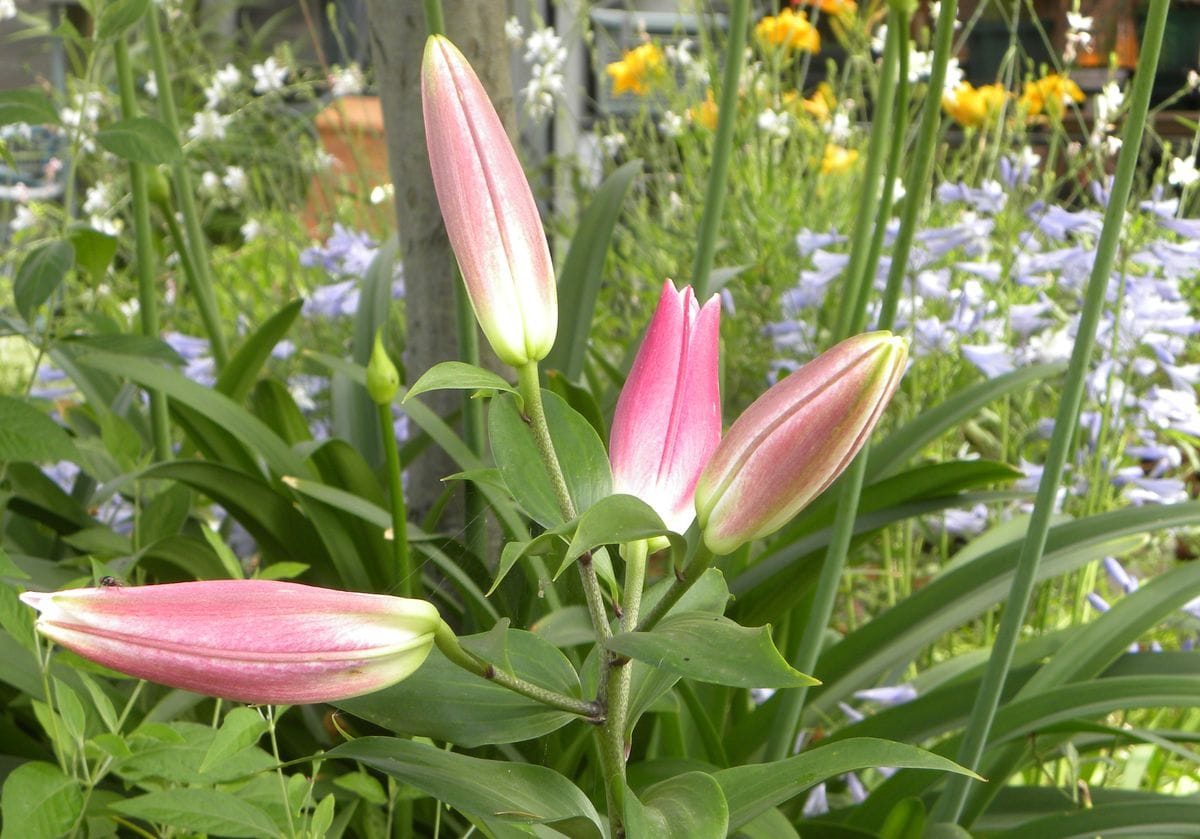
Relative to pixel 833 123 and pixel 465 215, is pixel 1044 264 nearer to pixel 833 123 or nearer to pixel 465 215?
pixel 833 123

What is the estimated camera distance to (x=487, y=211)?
44 centimetres

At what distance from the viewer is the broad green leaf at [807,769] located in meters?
0.42

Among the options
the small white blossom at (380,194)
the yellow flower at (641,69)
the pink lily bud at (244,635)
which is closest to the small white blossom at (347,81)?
the small white blossom at (380,194)

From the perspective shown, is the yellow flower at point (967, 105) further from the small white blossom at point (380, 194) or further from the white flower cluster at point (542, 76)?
the small white blossom at point (380, 194)

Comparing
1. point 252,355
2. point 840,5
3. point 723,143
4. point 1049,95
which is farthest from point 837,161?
point 723,143

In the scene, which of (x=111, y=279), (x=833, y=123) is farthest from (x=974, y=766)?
(x=111, y=279)

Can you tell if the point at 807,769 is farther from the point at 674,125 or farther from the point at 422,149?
the point at 674,125

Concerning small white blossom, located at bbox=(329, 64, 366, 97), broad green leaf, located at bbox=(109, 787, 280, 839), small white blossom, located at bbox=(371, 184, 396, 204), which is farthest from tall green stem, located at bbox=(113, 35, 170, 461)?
small white blossom, located at bbox=(329, 64, 366, 97)

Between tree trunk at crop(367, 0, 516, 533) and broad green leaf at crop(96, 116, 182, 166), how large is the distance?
1.05ft

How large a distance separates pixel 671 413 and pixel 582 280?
0.84 m

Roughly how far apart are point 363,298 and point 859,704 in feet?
2.44

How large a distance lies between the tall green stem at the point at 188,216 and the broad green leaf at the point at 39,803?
0.69m

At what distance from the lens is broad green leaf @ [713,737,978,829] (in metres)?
0.42

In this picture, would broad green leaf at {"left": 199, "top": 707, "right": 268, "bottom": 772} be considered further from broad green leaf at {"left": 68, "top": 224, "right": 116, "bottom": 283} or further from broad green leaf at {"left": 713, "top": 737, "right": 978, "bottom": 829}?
broad green leaf at {"left": 68, "top": 224, "right": 116, "bottom": 283}
